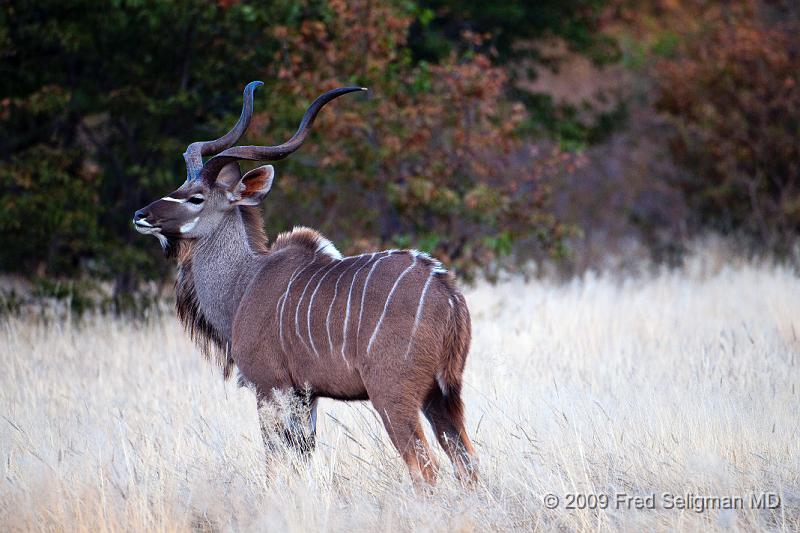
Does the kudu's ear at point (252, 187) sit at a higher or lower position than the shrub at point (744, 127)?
higher

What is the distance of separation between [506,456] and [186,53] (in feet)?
20.4

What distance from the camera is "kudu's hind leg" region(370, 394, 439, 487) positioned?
13.3ft

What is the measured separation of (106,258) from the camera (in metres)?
9.14

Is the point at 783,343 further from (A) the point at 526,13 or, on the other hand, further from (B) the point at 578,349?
(A) the point at 526,13

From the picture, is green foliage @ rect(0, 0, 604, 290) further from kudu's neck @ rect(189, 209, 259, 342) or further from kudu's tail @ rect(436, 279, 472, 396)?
kudu's tail @ rect(436, 279, 472, 396)

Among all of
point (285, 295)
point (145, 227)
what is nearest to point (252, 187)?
point (145, 227)

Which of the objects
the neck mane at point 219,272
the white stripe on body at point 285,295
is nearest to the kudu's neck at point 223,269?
the neck mane at point 219,272

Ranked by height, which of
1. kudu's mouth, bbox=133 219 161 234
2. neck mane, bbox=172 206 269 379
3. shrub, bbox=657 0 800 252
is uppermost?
kudu's mouth, bbox=133 219 161 234

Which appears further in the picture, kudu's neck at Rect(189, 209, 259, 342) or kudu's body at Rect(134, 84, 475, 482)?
kudu's neck at Rect(189, 209, 259, 342)

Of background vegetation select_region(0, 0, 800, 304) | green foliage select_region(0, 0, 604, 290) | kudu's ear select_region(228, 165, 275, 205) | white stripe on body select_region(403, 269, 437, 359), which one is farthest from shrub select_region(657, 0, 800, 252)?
white stripe on body select_region(403, 269, 437, 359)

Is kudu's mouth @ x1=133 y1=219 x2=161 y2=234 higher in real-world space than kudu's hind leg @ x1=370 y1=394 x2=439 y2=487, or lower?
higher

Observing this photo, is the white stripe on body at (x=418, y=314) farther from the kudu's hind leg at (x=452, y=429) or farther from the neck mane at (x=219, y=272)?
the neck mane at (x=219, y=272)

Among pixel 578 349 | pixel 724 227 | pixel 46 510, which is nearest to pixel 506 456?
pixel 46 510

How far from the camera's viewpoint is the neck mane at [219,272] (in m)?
5.25
